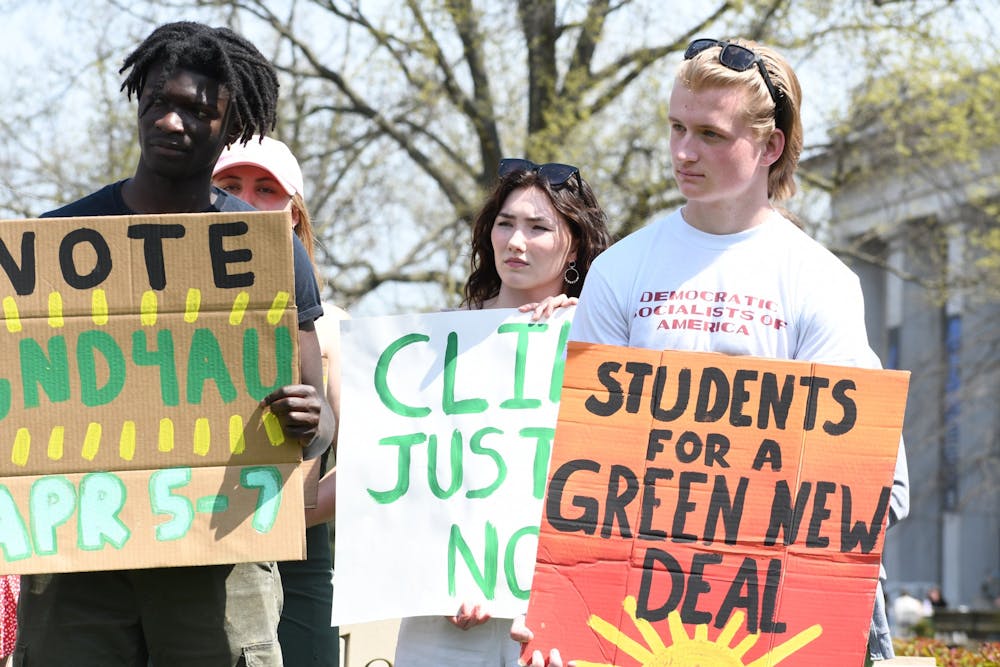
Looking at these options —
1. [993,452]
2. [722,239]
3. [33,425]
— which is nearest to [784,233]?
[722,239]

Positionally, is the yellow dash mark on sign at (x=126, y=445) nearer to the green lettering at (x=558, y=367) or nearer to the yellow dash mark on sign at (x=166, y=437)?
the yellow dash mark on sign at (x=166, y=437)

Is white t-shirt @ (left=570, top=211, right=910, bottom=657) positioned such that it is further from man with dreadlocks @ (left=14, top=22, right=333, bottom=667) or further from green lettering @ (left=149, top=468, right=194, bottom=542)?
green lettering @ (left=149, top=468, right=194, bottom=542)

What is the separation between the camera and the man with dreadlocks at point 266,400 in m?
2.98

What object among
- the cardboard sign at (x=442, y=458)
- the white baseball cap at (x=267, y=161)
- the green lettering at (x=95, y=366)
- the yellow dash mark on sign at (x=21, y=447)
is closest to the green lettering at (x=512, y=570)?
the cardboard sign at (x=442, y=458)

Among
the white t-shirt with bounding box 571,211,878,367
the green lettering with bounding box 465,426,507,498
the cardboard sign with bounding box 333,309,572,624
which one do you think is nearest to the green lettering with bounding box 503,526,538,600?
the cardboard sign with bounding box 333,309,572,624

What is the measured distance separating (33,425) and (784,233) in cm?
151

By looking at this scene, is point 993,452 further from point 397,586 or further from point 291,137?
point 397,586

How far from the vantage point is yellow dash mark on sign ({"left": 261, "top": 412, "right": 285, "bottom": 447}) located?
9.91ft

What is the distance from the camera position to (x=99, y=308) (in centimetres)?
303

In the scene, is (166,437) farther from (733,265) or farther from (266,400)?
(733,265)

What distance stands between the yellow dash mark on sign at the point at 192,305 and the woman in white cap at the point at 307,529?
73 cm

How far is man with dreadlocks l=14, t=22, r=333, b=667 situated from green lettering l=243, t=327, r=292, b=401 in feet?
0.11

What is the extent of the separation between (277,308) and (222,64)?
1.68 ft

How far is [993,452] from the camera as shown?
88.7ft
